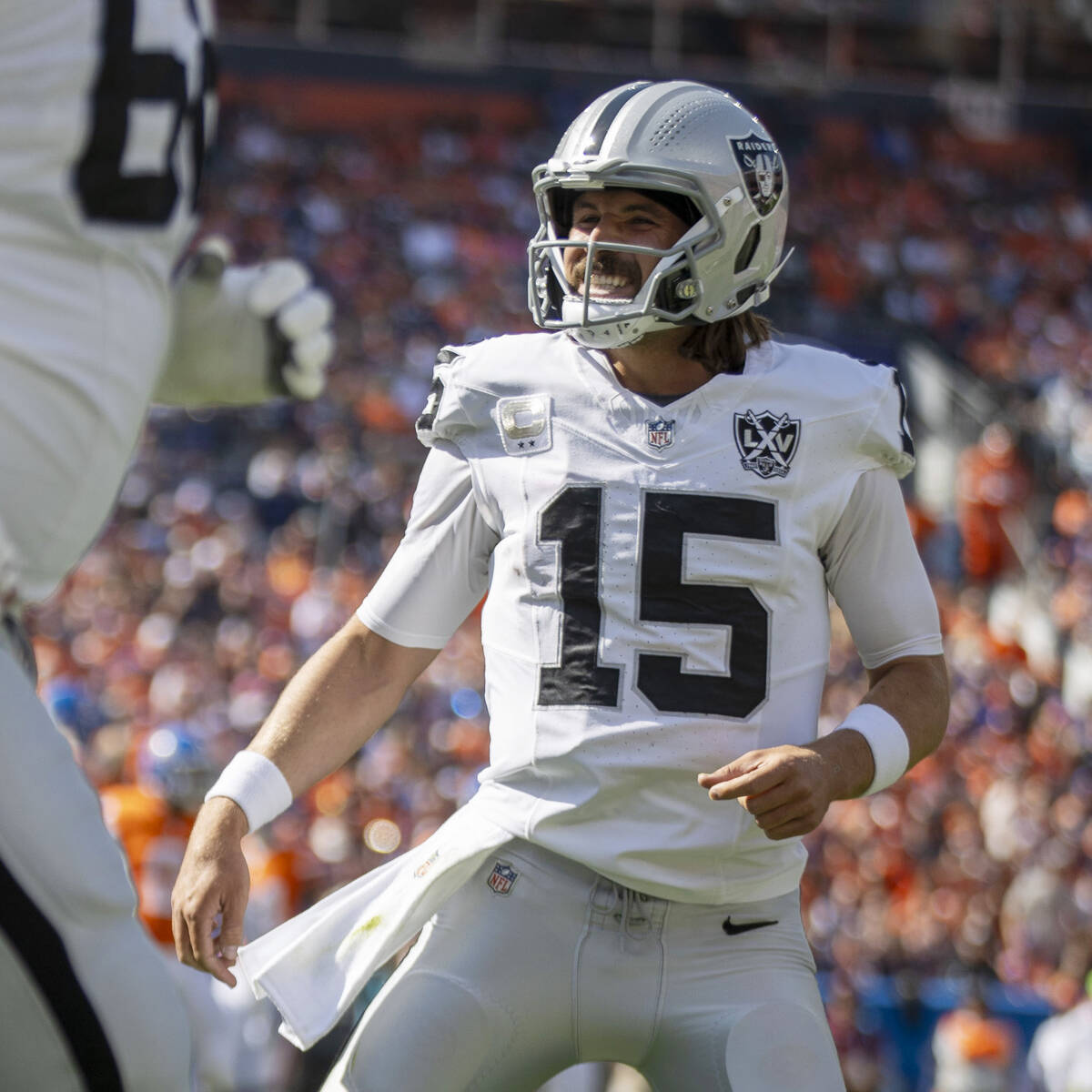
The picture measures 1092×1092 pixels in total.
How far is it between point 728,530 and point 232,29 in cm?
1922

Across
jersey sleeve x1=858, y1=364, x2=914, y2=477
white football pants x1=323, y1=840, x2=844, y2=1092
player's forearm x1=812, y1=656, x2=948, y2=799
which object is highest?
jersey sleeve x1=858, y1=364, x2=914, y2=477

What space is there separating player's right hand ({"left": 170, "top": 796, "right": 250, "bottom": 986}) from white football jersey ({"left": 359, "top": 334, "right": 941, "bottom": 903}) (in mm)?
363

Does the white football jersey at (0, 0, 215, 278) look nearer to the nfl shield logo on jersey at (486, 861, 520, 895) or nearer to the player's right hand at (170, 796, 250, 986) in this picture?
the player's right hand at (170, 796, 250, 986)

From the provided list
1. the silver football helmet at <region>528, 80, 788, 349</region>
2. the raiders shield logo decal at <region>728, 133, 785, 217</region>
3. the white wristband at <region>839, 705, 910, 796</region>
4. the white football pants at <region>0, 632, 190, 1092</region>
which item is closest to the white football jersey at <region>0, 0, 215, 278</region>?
the white football pants at <region>0, 632, 190, 1092</region>

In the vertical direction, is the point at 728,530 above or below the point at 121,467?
below

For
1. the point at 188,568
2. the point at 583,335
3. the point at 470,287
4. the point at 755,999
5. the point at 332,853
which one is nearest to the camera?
the point at 755,999

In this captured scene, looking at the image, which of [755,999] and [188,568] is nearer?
[755,999]

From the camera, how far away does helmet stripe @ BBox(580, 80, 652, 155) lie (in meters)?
2.53

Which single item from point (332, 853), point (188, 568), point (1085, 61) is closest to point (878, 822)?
point (332, 853)

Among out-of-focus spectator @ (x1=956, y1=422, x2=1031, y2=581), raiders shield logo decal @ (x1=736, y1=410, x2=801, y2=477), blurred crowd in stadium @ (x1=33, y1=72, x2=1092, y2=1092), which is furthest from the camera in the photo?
out-of-focus spectator @ (x1=956, y1=422, x2=1031, y2=581)

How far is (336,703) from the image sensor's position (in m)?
2.57

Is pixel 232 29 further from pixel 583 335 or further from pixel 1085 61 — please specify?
pixel 583 335

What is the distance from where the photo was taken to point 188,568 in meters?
12.7

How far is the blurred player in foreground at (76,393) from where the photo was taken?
1.84 meters
